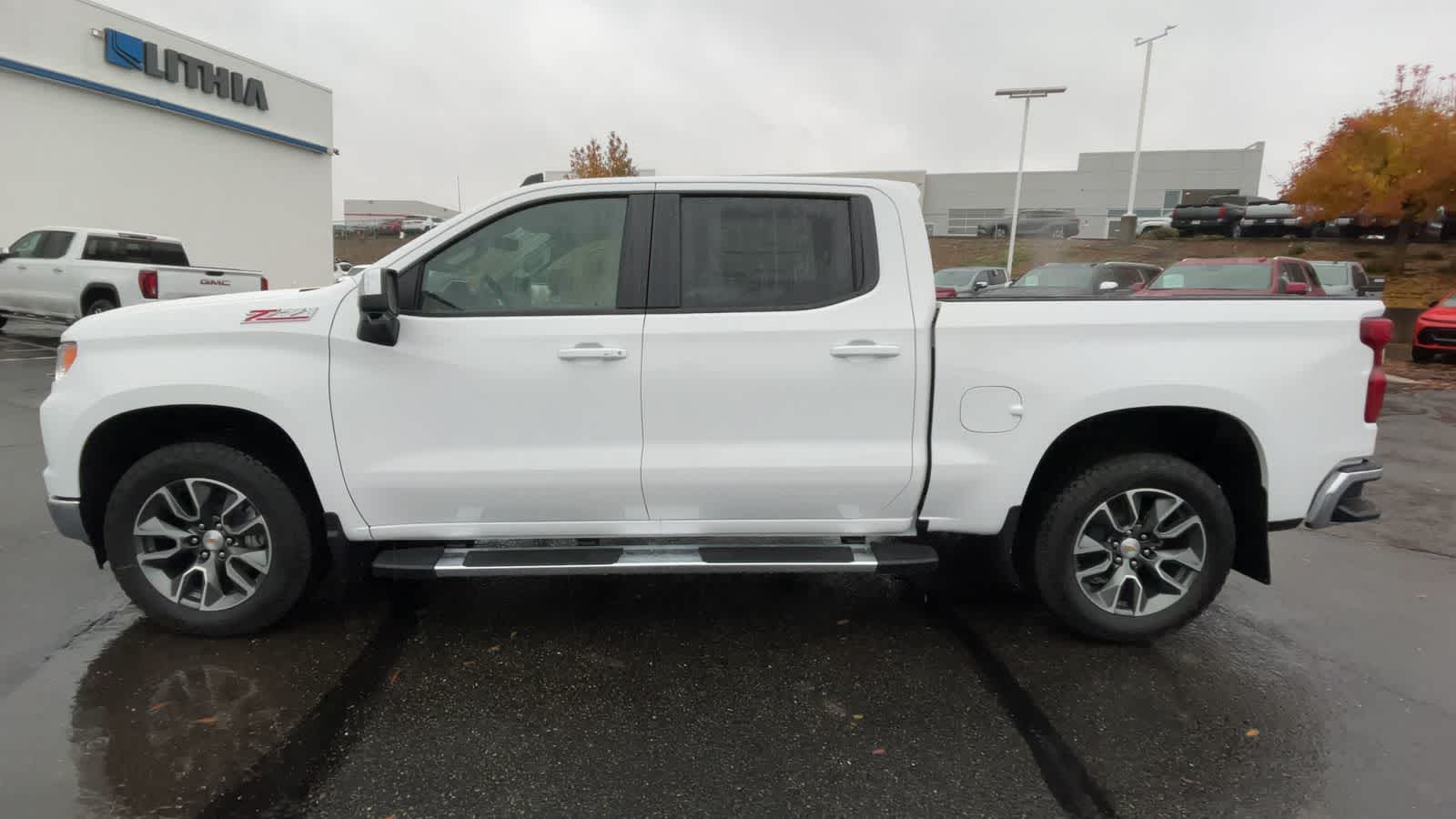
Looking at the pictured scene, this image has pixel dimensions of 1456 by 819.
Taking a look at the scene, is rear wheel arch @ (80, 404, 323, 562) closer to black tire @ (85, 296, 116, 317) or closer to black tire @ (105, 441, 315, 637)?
black tire @ (105, 441, 315, 637)

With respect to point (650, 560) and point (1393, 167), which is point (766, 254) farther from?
point (1393, 167)

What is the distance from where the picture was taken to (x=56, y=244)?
12703mm

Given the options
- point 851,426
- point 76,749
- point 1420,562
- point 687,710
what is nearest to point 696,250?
point 851,426

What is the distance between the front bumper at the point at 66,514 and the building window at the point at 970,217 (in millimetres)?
54283

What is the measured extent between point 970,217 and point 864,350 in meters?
56.5

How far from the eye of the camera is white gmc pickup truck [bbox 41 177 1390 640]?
321cm

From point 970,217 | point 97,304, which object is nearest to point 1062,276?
point 97,304

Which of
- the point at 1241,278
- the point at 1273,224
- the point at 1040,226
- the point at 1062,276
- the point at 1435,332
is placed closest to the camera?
the point at 1241,278

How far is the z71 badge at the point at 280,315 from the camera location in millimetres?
3233

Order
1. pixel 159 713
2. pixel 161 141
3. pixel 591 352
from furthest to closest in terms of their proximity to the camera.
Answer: pixel 161 141
pixel 591 352
pixel 159 713

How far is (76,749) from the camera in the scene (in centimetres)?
264

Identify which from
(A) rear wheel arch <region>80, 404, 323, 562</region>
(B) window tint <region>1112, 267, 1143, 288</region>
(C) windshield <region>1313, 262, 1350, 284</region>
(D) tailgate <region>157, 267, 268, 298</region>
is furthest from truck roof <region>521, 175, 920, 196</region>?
(C) windshield <region>1313, 262, 1350, 284</region>

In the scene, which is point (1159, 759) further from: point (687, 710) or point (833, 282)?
point (833, 282)

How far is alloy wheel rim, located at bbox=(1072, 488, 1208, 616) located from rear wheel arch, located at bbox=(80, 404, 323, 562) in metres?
3.34
